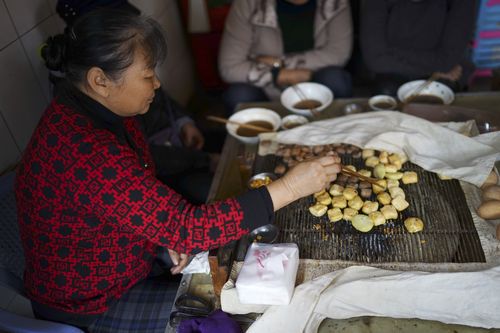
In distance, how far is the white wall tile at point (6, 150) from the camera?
2.02 metres

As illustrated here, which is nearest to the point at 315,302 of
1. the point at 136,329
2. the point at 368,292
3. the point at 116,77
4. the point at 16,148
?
the point at 368,292

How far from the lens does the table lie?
1346mm

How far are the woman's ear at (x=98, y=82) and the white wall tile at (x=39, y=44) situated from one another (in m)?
1.11

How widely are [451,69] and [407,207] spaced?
1.80m

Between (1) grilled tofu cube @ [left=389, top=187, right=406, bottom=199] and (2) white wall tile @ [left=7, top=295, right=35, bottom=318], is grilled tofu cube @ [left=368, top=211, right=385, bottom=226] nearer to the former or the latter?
(1) grilled tofu cube @ [left=389, top=187, right=406, bottom=199]

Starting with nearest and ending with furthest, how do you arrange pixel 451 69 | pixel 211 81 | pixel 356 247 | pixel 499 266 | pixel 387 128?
pixel 499 266 < pixel 356 247 < pixel 387 128 < pixel 451 69 < pixel 211 81

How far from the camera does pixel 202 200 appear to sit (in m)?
2.31

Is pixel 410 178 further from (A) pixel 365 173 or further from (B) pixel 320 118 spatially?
(B) pixel 320 118

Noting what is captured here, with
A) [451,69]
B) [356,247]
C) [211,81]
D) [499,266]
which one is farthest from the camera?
[211,81]

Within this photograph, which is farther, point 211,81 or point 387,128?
point 211,81

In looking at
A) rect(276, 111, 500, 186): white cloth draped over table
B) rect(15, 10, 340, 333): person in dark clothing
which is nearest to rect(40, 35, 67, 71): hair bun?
rect(15, 10, 340, 333): person in dark clothing

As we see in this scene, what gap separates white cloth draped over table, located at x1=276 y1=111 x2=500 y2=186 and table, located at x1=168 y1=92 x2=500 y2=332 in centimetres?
29

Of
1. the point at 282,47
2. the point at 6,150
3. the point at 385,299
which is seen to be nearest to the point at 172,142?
the point at 6,150

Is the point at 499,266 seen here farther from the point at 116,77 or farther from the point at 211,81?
the point at 211,81
